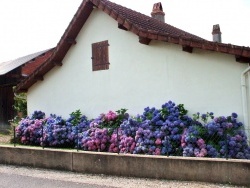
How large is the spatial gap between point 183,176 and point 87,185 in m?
1.99

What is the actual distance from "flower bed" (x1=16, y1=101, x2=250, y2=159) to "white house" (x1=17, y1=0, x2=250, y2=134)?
0.45 meters

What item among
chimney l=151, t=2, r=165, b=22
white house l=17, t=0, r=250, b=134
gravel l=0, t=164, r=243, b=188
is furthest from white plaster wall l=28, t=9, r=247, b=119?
chimney l=151, t=2, r=165, b=22

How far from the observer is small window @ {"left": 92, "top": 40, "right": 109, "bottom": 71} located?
11273mm

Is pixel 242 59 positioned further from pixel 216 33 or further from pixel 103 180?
pixel 216 33

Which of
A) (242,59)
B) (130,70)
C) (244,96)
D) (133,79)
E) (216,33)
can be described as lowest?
(244,96)

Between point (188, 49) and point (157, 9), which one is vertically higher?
point (157, 9)

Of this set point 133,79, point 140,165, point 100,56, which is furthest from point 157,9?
point 140,165

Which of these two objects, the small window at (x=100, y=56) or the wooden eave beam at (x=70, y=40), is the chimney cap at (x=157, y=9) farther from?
the small window at (x=100, y=56)

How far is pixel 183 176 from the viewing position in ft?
22.3

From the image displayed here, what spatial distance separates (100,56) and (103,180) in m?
5.28

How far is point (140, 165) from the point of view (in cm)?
734

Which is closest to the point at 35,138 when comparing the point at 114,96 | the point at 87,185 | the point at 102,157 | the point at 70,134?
the point at 70,134

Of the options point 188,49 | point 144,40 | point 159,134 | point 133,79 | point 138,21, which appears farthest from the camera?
point 138,21

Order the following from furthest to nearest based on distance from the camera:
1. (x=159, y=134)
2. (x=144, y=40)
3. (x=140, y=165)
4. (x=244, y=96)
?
1. (x=144, y=40)
2. (x=159, y=134)
3. (x=244, y=96)
4. (x=140, y=165)
